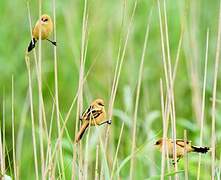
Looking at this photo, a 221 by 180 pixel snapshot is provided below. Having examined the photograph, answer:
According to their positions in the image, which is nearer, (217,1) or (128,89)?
(128,89)

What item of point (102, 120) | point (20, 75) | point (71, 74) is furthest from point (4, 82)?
point (102, 120)

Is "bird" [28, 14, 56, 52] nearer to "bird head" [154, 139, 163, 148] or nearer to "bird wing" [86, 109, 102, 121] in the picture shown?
"bird wing" [86, 109, 102, 121]

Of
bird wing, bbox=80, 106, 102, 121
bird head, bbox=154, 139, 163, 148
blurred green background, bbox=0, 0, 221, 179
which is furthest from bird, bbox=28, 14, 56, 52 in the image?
blurred green background, bbox=0, 0, 221, 179

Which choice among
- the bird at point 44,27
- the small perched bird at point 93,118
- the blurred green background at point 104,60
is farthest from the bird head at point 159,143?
the blurred green background at point 104,60

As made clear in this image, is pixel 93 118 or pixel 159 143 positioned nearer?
pixel 93 118

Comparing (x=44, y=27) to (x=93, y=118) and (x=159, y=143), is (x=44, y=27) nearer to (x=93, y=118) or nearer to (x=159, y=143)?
(x=93, y=118)

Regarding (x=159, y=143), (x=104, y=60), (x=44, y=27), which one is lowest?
(x=159, y=143)

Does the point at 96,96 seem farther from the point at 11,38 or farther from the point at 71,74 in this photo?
the point at 11,38

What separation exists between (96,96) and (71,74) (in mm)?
253

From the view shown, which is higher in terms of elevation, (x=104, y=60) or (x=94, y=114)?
(x=104, y=60)

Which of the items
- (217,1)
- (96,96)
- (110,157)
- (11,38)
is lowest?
(110,157)

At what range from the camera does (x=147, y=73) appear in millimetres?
4133

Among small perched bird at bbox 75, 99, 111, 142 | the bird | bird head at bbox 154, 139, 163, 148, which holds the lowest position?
bird head at bbox 154, 139, 163, 148

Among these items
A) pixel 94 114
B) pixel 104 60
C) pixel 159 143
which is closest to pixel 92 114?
pixel 94 114
